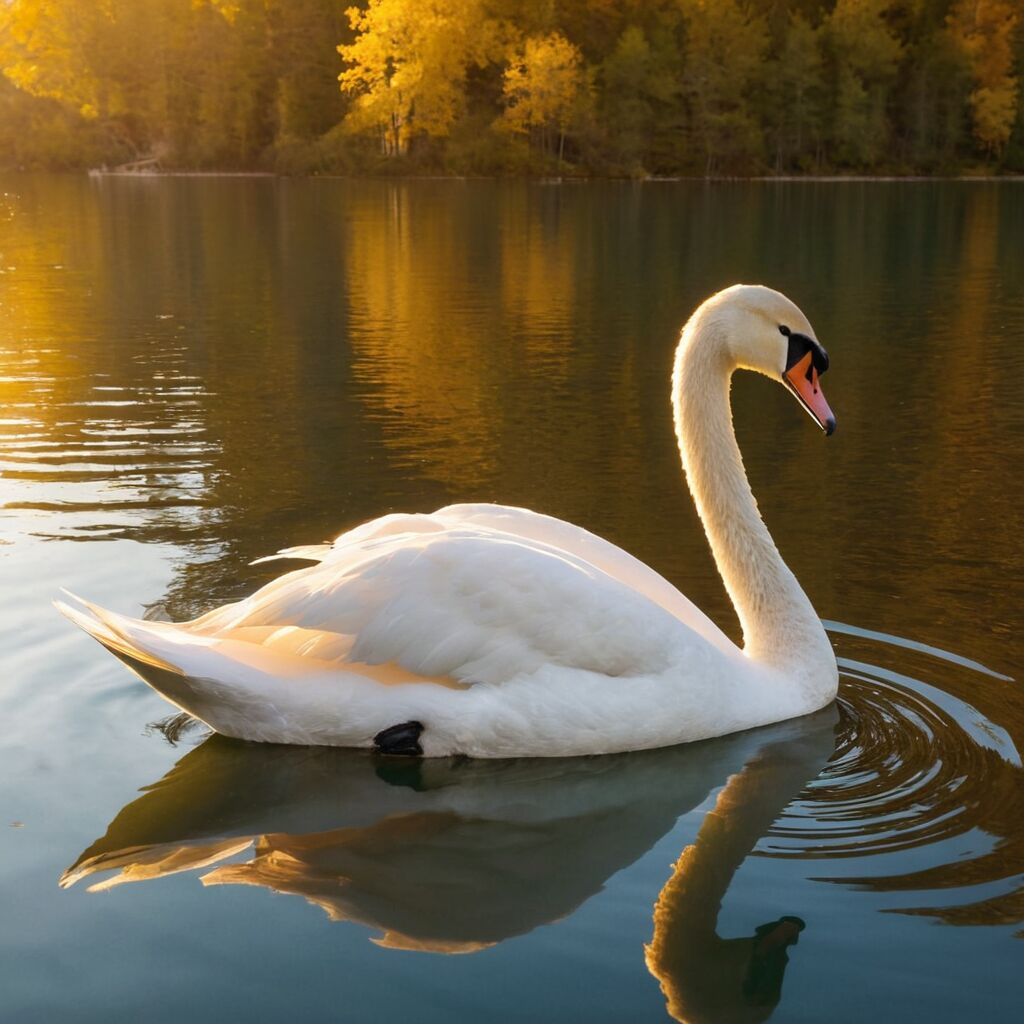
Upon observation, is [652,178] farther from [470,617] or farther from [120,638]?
[120,638]

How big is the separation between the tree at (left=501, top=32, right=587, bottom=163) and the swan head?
213 feet

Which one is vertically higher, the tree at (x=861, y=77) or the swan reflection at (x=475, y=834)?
the tree at (x=861, y=77)

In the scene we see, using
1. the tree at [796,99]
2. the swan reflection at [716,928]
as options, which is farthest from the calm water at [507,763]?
the tree at [796,99]

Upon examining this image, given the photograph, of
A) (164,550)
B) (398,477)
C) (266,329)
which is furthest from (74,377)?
(164,550)

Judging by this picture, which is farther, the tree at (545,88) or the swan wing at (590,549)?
the tree at (545,88)

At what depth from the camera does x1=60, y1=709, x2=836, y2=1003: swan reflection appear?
3.93 metres

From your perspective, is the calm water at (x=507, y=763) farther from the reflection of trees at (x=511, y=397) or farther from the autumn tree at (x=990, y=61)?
the autumn tree at (x=990, y=61)

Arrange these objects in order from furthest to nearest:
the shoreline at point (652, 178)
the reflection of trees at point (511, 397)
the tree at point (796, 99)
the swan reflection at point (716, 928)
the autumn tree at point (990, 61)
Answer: the tree at point (796, 99) → the autumn tree at point (990, 61) → the shoreline at point (652, 178) → the reflection of trees at point (511, 397) → the swan reflection at point (716, 928)

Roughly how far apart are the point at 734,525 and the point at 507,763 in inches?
53.4

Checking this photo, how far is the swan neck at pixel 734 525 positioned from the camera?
5473 millimetres

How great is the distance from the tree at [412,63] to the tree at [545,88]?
3.03 metres

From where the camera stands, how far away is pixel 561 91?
68.2 metres

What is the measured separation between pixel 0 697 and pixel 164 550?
220 centimetres

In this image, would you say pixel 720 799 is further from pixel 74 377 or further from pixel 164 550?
pixel 74 377
